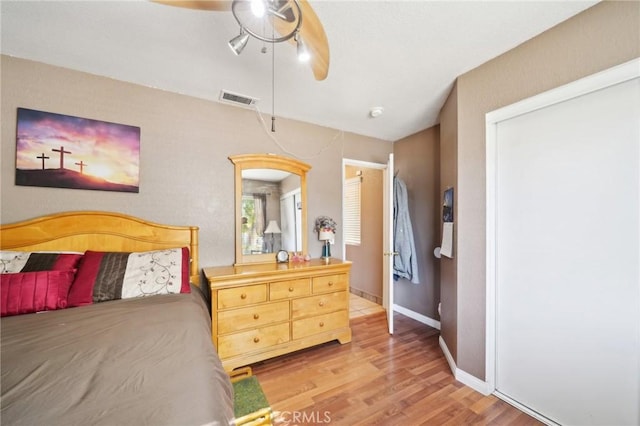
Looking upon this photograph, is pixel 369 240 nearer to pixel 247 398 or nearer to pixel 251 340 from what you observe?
pixel 251 340

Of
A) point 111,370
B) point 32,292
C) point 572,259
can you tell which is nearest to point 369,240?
point 572,259

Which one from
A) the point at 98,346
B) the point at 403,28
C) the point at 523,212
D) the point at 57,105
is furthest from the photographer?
the point at 57,105

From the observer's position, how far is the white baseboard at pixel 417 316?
2.93 metres

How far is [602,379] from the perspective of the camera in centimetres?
135

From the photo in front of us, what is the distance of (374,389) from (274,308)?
1.01 meters

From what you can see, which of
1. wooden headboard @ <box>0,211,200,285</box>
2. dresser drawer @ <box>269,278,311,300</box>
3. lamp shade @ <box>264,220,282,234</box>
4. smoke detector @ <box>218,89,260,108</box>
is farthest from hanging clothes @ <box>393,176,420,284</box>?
wooden headboard @ <box>0,211,200,285</box>

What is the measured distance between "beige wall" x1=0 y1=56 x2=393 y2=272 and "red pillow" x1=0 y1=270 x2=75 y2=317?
63 centimetres

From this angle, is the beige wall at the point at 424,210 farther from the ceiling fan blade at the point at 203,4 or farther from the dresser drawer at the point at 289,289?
the ceiling fan blade at the point at 203,4

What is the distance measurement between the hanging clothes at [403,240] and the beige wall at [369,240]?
0.49 m

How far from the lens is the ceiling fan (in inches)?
36.7

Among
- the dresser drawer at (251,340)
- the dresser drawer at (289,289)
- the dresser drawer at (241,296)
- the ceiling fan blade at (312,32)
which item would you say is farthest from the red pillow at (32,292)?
the ceiling fan blade at (312,32)

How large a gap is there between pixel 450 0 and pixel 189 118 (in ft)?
7.14

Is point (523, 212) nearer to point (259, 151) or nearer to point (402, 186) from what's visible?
point (402, 186)

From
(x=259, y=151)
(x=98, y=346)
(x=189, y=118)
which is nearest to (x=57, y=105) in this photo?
(x=189, y=118)
